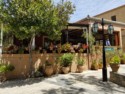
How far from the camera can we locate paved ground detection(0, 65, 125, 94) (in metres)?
10.1

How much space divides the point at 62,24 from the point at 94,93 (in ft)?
17.8

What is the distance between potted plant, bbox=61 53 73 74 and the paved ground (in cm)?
98

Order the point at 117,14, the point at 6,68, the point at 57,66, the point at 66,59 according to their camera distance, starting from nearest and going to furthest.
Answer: the point at 6,68
the point at 66,59
the point at 57,66
the point at 117,14

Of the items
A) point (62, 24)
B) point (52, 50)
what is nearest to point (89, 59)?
point (52, 50)

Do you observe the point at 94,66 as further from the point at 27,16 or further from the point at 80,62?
the point at 27,16

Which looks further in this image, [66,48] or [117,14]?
[117,14]

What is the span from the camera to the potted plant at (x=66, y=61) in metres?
14.1

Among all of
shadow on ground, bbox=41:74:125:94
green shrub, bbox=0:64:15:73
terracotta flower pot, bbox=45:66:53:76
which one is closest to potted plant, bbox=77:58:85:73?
shadow on ground, bbox=41:74:125:94

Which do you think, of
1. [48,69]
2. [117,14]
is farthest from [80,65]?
[117,14]

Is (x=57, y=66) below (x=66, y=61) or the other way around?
below

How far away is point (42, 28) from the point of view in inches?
468

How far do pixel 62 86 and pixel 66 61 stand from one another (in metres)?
3.36

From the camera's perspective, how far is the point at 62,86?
10992 mm

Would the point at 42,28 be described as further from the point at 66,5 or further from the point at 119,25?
the point at 119,25
